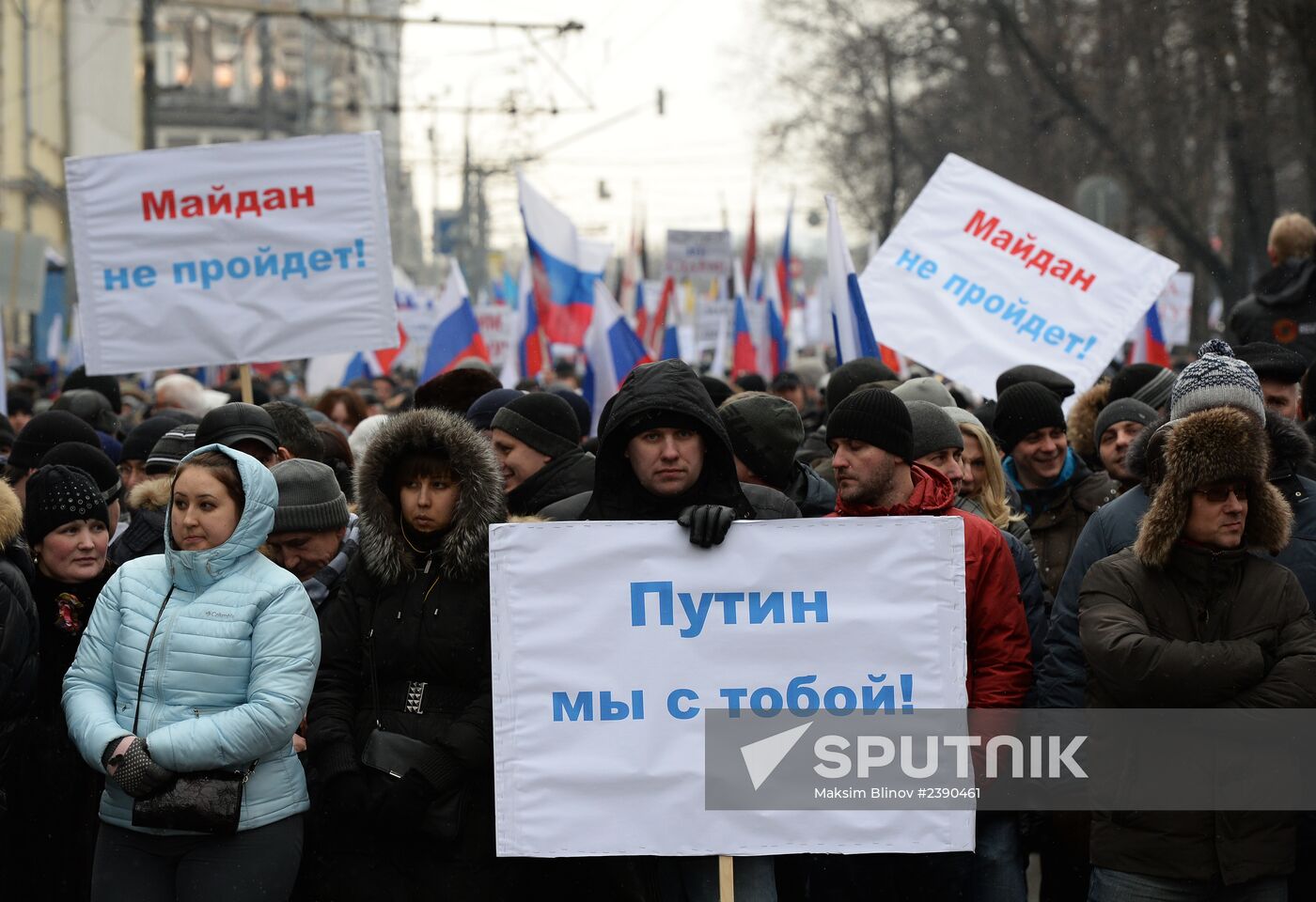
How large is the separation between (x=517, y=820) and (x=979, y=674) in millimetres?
1203

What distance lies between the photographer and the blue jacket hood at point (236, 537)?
161 inches

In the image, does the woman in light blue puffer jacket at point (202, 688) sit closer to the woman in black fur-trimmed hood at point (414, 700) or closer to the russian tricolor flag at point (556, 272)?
the woman in black fur-trimmed hood at point (414, 700)

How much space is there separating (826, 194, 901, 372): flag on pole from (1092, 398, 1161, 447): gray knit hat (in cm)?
173

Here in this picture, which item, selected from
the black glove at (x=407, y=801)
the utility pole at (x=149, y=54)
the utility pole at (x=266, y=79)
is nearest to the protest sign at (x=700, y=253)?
the utility pole at (x=149, y=54)

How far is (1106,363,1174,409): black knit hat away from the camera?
675cm

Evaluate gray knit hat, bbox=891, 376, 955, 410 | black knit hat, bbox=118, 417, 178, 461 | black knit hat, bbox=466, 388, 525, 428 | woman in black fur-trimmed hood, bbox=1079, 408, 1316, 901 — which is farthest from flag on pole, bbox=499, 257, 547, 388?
woman in black fur-trimmed hood, bbox=1079, 408, 1316, 901

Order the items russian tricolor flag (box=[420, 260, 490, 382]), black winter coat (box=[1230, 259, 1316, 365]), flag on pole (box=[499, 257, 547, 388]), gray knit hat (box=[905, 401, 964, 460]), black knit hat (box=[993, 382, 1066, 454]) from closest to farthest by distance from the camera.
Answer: gray knit hat (box=[905, 401, 964, 460]) → black knit hat (box=[993, 382, 1066, 454]) → black winter coat (box=[1230, 259, 1316, 365]) → russian tricolor flag (box=[420, 260, 490, 382]) → flag on pole (box=[499, 257, 547, 388])

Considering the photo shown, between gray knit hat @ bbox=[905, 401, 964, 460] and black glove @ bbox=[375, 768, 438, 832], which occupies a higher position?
gray knit hat @ bbox=[905, 401, 964, 460]

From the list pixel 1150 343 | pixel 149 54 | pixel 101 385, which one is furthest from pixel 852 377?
pixel 149 54

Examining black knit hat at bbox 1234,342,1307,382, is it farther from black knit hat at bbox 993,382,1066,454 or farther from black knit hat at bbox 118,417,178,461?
black knit hat at bbox 118,417,178,461

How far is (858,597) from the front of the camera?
411cm

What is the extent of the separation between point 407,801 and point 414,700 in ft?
0.82

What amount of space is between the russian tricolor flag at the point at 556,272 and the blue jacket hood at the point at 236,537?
25.1ft

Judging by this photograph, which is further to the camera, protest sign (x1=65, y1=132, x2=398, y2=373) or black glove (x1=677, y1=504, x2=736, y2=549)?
protest sign (x1=65, y1=132, x2=398, y2=373)
